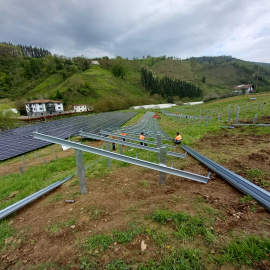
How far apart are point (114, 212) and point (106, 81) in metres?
107

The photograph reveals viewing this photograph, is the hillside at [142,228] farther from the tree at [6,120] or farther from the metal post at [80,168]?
the tree at [6,120]

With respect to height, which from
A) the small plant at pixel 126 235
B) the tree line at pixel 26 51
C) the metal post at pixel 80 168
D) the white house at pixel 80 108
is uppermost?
the tree line at pixel 26 51

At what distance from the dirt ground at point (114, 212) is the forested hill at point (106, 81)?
60.6 m

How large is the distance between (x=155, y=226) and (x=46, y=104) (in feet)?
249

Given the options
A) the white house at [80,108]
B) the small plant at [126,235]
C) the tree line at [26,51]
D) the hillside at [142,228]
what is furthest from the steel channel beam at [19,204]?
the tree line at [26,51]

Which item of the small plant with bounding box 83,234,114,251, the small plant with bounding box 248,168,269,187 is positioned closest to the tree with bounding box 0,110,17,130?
the small plant with bounding box 83,234,114,251

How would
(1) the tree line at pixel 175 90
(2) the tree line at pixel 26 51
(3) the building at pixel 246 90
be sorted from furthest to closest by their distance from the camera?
(2) the tree line at pixel 26 51 < (1) the tree line at pixel 175 90 < (3) the building at pixel 246 90

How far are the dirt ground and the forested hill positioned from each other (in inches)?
2385

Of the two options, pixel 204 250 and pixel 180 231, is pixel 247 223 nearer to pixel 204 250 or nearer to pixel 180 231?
pixel 204 250

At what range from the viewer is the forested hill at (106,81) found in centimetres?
8156

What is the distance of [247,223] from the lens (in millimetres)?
2949

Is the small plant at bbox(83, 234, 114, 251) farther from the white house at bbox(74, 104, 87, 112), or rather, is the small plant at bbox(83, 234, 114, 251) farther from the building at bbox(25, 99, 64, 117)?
the building at bbox(25, 99, 64, 117)

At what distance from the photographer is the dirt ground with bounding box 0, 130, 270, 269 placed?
2.69m

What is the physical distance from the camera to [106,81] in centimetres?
10156
